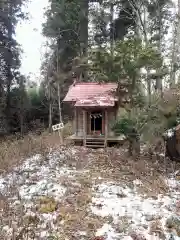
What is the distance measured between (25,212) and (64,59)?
61.4 feet

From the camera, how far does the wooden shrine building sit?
535 inches

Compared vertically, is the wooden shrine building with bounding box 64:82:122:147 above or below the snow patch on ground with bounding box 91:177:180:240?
above

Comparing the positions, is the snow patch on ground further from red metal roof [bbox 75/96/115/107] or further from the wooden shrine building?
the wooden shrine building

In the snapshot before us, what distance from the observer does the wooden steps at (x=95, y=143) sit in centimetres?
1386

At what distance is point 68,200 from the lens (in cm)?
664

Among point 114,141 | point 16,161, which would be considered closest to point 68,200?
point 16,161

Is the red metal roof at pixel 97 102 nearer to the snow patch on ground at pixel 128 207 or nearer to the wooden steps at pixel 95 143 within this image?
the wooden steps at pixel 95 143

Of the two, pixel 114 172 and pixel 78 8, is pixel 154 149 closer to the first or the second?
pixel 114 172

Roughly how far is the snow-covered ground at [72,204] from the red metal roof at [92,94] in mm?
4723

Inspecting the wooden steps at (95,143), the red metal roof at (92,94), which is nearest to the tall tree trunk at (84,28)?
A: the red metal roof at (92,94)

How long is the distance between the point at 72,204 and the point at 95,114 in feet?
25.8

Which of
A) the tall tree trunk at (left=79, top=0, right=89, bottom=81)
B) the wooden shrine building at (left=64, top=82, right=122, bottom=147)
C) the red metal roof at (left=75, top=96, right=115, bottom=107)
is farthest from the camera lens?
the tall tree trunk at (left=79, top=0, right=89, bottom=81)

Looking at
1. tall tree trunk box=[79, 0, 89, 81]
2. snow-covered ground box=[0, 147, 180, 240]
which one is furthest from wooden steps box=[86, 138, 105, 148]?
tall tree trunk box=[79, 0, 89, 81]

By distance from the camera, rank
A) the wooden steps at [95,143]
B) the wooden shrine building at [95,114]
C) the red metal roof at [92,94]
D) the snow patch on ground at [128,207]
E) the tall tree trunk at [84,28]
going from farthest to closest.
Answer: the tall tree trunk at [84,28]
the wooden steps at [95,143]
the wooden shrine building at [95,114]
the red metal roof at [92,94]
the snow patch on ground at [128,207]
